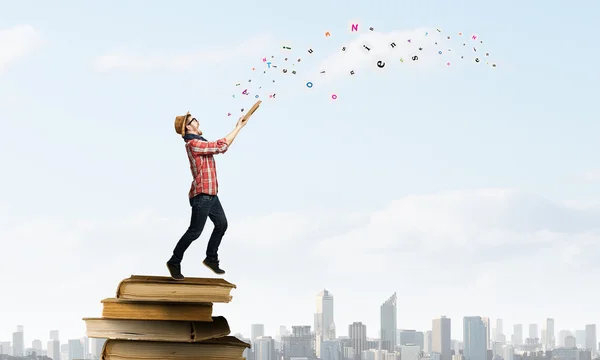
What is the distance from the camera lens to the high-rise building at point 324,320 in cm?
13100

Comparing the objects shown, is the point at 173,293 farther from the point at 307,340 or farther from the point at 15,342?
the point at 307,340

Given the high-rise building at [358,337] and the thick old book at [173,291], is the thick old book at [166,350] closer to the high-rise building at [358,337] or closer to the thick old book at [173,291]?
the thick old book at [173,291]

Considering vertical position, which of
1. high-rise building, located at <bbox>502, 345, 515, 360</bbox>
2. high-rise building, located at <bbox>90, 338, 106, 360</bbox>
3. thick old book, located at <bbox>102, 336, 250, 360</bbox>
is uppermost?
thick old book, located at <bbox>102, 336, 250, 360</bbox>

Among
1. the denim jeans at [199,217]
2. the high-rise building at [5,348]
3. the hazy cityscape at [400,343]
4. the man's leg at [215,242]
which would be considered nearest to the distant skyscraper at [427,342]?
the hazy cityscape at [400,343]

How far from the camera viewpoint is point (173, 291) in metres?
7.55

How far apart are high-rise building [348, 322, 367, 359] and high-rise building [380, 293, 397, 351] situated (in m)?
4.49

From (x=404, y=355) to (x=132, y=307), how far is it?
449ft

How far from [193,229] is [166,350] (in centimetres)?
93

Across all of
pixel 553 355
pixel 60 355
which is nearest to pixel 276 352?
pixel 60 355

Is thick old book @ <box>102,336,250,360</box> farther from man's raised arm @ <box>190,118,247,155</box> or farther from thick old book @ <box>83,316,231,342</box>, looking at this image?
man's raised arm @ <box>190,118,247,155</box>

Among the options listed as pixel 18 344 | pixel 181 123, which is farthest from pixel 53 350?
pixel 181 123

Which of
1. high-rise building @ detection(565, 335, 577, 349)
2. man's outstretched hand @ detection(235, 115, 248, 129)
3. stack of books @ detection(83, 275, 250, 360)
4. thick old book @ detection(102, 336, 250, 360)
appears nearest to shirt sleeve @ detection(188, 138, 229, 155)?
man's outstretched hand @ detection(235, 115, 248, 129)

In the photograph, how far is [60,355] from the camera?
104m

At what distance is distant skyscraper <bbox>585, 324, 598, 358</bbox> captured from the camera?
14394 centimetres
